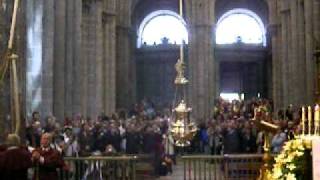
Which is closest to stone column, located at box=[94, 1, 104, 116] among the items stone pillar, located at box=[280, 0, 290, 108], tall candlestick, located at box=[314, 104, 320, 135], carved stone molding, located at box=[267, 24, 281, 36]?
stone pillar, located at box=[280, 0, 290, 108]

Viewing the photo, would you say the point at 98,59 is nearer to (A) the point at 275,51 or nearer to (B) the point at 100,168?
(A) the point at 275,51

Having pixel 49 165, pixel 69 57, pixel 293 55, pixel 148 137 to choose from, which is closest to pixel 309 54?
pixel 293 55

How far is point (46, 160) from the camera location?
10.2 m

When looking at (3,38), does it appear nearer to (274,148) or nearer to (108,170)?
(108,170)

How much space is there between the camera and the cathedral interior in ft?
66.1

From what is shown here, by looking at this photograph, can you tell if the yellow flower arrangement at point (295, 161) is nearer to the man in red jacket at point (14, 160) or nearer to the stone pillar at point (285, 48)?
the man in red jacket at point (14, 160)

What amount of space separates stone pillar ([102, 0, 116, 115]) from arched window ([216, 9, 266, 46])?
11.8m

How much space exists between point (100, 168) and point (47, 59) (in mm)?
7156

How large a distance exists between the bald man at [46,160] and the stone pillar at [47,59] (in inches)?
378

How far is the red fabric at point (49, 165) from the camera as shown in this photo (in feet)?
33.5

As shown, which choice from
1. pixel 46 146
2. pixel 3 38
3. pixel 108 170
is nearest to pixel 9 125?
pixel 46 146

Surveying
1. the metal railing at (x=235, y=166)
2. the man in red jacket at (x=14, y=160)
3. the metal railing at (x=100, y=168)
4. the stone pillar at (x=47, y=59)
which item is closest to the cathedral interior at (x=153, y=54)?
the stone pillar at (x=47, y=59)

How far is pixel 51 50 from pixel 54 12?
A: 7.31 ft

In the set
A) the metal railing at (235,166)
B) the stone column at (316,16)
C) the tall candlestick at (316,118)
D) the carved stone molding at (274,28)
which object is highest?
the carved stone molding at (274,28)
